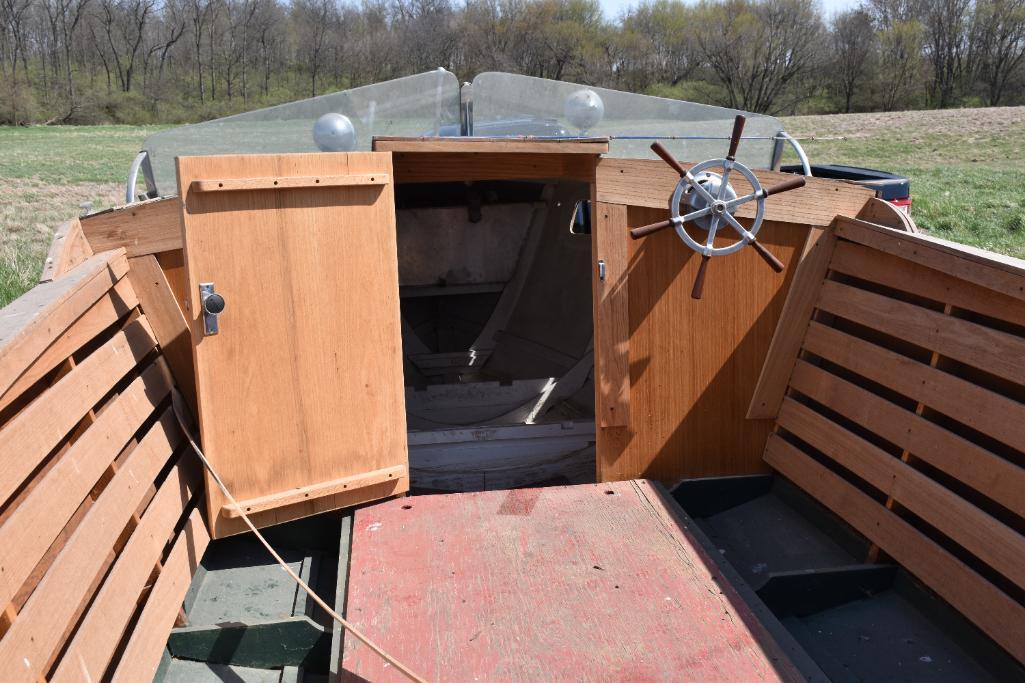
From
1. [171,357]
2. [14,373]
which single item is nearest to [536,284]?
[171,357]

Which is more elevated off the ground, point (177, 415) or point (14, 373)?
point (14, 373)

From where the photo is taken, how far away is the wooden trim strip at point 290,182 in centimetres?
368

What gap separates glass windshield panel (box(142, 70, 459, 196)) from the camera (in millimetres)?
5824

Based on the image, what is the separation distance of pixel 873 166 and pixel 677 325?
69.2ft

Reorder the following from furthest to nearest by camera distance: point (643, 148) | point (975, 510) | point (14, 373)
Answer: point (643, 148)
point (975, 510)
point (14, 373)

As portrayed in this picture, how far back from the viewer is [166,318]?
14.0 feet

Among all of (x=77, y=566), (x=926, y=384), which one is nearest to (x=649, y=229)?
(x=926, y=384)

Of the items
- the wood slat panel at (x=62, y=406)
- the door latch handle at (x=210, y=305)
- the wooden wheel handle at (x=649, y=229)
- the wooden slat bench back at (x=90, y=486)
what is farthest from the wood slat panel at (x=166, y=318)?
the wooden wheel handle at (x=649, y=229)

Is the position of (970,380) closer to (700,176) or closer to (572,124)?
(700,176)

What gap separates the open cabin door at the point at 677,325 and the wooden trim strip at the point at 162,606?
6.91 ft

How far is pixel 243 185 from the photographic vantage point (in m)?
3.73

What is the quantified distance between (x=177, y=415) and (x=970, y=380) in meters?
3.54

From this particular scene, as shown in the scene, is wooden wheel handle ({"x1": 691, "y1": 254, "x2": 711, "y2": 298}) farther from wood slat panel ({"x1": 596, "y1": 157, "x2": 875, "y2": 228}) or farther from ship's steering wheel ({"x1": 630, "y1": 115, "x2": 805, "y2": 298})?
wood slat panel ({"x1": 596, "y1": 157, "x2": 875, "y2": 228})

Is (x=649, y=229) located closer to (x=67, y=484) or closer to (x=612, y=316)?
(x=612, y=316)
